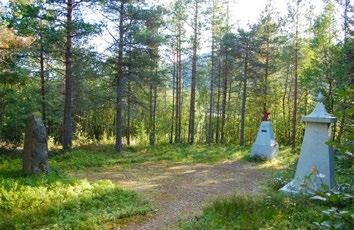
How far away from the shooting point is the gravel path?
9.12 meters

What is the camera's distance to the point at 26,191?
8992mm

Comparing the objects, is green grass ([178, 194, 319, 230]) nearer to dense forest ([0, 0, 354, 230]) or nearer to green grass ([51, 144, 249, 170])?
dense forest ([0, 0, 354, 230])

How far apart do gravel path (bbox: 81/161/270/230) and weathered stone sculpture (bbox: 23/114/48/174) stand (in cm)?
255

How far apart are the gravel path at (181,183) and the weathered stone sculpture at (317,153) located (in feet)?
6.86

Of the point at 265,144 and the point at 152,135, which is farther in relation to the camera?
the point at 152,135

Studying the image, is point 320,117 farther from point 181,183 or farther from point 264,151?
point 264,151

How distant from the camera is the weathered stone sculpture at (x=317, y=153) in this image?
9750mm

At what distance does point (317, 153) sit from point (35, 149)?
8.58 meters

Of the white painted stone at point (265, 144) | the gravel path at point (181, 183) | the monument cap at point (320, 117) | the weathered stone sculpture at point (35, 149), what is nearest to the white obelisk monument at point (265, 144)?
the white painted stone at point (265, 144)

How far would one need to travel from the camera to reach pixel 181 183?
1285cm

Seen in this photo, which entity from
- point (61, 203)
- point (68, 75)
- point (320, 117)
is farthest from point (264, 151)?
point (61, 203)

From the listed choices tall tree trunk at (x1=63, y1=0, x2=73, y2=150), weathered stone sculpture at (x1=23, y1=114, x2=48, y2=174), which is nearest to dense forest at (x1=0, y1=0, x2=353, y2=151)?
tall tree trunk at (x1=63, y1=0, x2=73, y2=150)

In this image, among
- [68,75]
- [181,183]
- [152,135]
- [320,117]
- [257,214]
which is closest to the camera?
[257,214]

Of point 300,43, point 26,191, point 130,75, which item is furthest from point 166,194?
point 300,43
